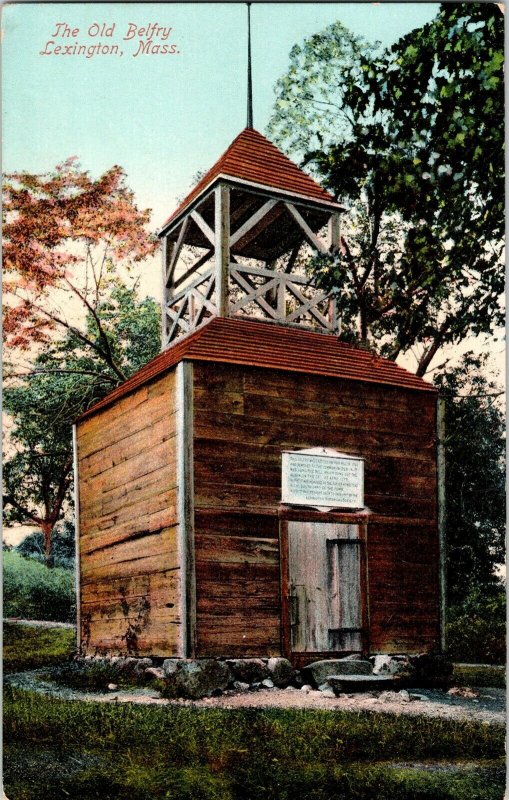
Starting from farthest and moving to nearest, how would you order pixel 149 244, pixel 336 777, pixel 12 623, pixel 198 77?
pixel 149 244 → pixel 12 623 → pixel 198 77 → pixel 336 777

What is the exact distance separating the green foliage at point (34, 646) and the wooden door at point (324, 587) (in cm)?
418

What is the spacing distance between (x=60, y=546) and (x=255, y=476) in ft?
15.9

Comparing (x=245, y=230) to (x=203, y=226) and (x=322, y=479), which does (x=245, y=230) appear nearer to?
(x=203, y=226)

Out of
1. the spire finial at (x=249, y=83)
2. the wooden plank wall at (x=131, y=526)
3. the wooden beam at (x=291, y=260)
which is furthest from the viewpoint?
the wooden beam at (x=291, y=260)

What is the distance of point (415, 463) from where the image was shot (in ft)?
49.2

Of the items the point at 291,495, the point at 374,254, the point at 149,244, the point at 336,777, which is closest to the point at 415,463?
the point at 291,495

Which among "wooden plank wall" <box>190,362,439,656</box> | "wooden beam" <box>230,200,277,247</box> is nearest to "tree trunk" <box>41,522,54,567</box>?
"wooden plank wall" <box>190,362,439,656</box>

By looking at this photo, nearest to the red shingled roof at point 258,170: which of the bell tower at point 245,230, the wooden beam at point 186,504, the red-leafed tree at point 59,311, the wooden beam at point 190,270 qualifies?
the bell tower at point 245,230

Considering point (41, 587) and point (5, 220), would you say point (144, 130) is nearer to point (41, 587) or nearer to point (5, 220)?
point (5, 220)

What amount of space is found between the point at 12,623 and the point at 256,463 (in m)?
4.41

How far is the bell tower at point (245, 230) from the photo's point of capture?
46.7ft

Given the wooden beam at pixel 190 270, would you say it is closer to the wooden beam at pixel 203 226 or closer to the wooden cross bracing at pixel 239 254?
the wooden cross bracing at pixel 239 254

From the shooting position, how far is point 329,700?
1188cm

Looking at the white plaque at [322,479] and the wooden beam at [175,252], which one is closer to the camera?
the white plaque at [322,479]
